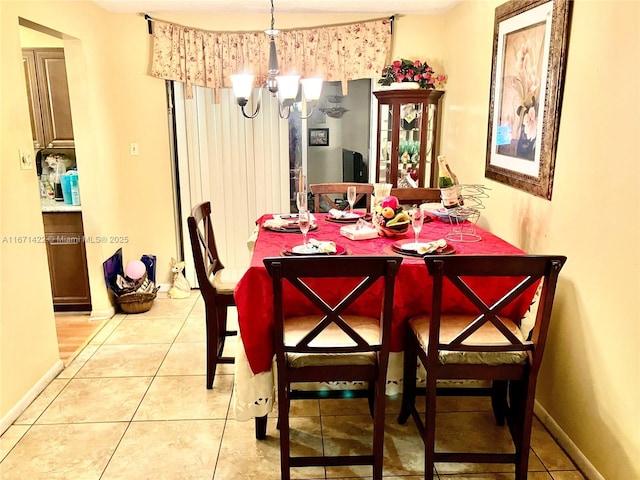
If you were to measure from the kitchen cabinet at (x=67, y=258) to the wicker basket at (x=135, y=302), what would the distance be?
26cm

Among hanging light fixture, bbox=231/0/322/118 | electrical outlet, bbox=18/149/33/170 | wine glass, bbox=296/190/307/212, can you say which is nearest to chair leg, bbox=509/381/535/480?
wine glass, bbox=296/190/307/212

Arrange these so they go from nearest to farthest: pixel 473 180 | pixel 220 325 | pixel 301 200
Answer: pixel 301 200 → pixel 220 325 → pixel 473 180

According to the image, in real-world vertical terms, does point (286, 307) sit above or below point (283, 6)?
below

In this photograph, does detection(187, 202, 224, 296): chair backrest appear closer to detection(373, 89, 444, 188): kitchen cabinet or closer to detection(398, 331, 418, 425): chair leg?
detection(398, 331, 418, 425): chair leg

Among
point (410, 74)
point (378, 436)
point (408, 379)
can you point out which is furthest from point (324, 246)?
point (410, 74)

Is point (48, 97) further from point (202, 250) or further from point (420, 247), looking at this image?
point (420, 247)

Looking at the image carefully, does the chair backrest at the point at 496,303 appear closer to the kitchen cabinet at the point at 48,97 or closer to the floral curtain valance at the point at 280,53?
the floral curtain valance at the point at 280,53

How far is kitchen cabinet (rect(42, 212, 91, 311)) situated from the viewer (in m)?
3.74

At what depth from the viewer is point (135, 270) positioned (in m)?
3.90

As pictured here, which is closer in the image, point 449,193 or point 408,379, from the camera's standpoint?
point 408,379

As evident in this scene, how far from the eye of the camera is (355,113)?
6184 millimetres

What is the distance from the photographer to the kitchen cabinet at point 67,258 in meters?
3.74

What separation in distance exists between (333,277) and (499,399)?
114 cm

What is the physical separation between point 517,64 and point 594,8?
66 cm
